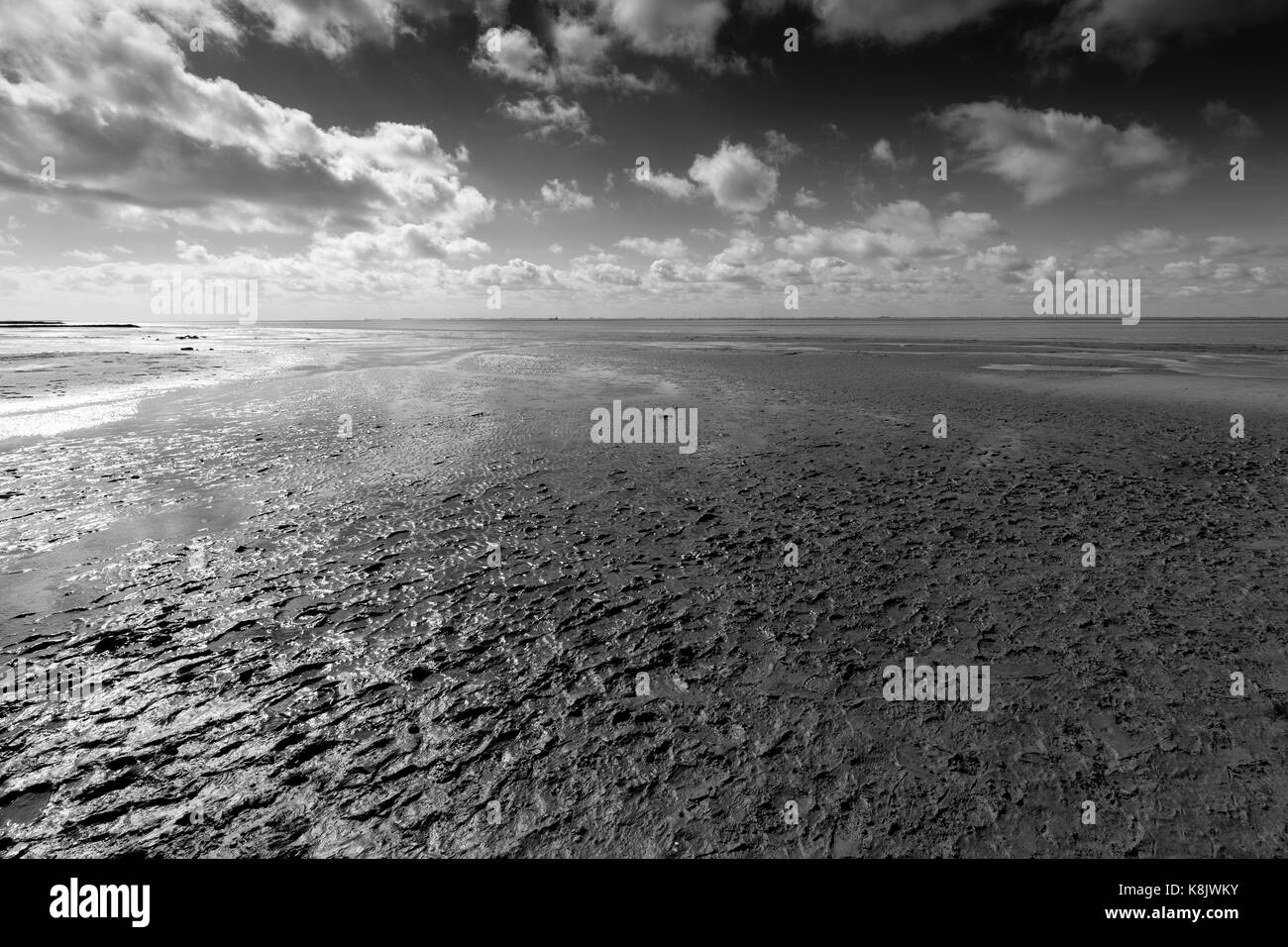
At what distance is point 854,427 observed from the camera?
37.7 feet

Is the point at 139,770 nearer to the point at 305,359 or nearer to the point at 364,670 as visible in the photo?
the point at 364,670

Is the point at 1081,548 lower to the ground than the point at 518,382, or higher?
lower

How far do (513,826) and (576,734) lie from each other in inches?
25.3

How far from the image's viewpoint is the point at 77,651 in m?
3.88

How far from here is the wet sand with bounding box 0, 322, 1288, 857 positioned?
8.75 feet

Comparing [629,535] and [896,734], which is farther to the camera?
[629,535]

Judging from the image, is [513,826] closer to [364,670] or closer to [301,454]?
[364,670]

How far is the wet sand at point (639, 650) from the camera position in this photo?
267 centimetres

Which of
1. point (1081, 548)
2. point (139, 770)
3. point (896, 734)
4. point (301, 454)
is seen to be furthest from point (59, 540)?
point (1081, 548)

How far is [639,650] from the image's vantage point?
13.2 ft
